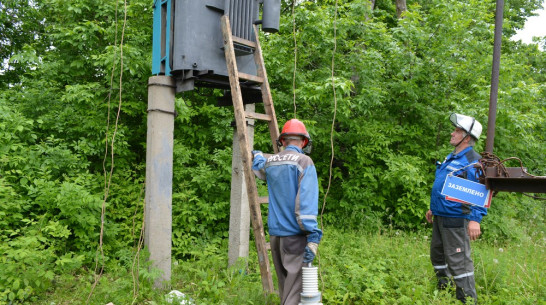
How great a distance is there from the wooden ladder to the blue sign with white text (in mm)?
1786

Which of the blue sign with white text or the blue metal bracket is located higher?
the blue metal bracket

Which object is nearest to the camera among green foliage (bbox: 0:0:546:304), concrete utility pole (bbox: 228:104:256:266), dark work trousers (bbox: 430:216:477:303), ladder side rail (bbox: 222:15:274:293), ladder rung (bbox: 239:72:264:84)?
ladder side rail (bbox: 222:15:274:293)

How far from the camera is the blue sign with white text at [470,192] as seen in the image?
11.0 feet

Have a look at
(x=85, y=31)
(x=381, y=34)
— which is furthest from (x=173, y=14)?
(x=381, y=34)

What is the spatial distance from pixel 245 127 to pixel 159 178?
119 cm

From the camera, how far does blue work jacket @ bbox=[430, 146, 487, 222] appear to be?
13.7 feet

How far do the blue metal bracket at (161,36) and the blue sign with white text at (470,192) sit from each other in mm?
3133

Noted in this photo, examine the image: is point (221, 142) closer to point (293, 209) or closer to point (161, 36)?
point (161, 36)

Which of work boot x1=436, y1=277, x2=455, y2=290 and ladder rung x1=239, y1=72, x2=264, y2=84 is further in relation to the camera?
work boot x1=436, y1=277, x2=455, y2=290

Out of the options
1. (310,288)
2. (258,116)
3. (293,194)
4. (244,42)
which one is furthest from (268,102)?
(310,288)

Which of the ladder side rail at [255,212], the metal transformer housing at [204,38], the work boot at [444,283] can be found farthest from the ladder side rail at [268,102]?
the work boot at [444,283]

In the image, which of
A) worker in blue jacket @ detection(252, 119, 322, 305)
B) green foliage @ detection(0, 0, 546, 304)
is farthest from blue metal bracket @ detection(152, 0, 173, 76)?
worker in blue jacket @ detection(252, 119, 322, 305)

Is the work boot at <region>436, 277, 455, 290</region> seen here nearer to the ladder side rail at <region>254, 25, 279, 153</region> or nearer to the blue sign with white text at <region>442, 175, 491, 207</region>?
the blue sign with white text at <region>442, 175, 491, 207</region>

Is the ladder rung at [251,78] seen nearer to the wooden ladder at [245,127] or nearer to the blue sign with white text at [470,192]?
the wooden ladder at [245,127]
